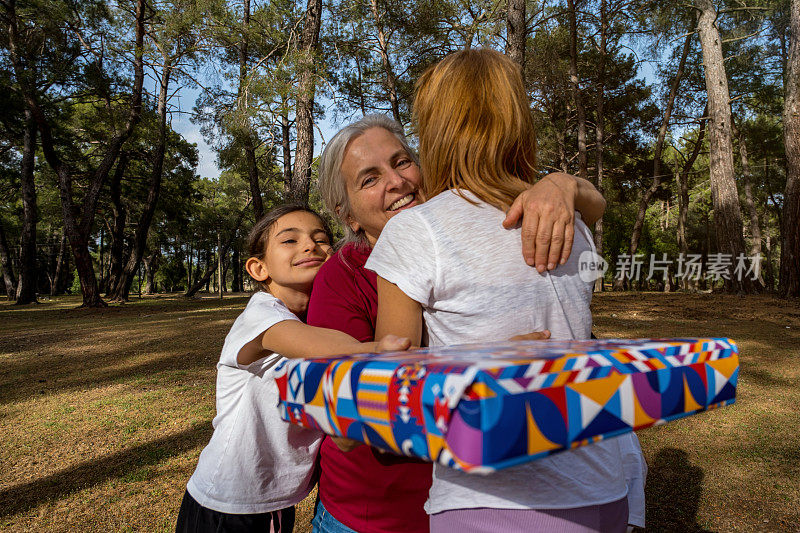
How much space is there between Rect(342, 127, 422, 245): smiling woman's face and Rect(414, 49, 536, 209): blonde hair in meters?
0.62

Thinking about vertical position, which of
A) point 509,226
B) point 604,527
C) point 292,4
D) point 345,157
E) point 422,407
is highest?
point 292,4

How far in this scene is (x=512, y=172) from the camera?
119 cm

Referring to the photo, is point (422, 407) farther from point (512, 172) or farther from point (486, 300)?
point (512, 172)

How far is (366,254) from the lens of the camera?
1.62 metres

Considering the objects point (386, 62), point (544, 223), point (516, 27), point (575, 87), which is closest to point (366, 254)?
point (544, 223)

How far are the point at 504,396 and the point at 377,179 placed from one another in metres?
1.32

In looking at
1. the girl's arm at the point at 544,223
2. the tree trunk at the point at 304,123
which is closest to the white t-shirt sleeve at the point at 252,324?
the girl's arm at the point at 544,223

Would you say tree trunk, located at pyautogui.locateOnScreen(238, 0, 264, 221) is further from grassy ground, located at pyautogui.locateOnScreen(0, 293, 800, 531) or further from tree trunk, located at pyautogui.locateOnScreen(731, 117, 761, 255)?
tree trunk, located at pyautogui.locateOnScreen(731, 117, 761, 255)

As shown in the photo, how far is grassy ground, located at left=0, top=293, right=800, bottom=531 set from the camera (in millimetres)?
3400

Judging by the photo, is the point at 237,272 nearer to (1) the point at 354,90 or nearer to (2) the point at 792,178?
(1) the point at 354,90

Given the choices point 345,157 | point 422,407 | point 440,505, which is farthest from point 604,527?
point 345,157

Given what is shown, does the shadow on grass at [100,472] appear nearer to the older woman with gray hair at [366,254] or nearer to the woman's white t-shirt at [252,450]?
the woman's white t-shirt at [252,450]

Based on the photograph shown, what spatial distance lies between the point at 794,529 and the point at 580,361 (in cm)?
353

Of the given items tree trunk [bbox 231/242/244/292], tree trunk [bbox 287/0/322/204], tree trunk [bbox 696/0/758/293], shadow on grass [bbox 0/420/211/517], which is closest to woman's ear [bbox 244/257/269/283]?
shadow on grass [bbox 0/420/211/517]
